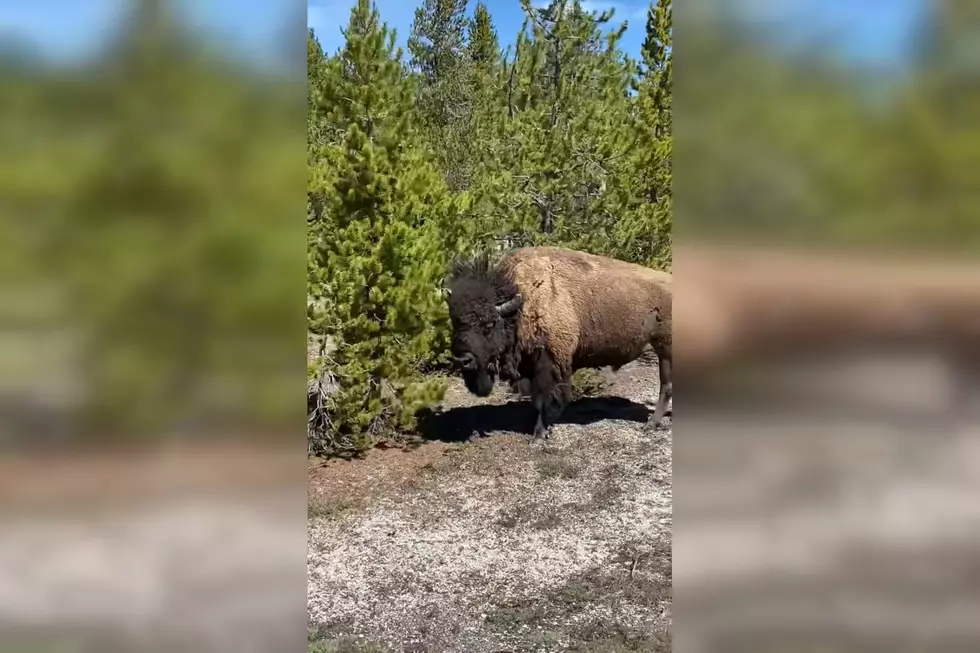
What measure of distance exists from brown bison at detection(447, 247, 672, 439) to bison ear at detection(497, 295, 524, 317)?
0.01m

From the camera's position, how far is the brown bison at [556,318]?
26.5 feet

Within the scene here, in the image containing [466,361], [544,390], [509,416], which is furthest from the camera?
[509,416]

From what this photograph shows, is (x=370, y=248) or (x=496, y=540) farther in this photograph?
(x=370, y=248)

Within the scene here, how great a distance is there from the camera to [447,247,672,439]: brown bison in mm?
8062

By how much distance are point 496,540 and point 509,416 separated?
364 centimetres

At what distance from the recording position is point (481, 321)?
7.70 m
